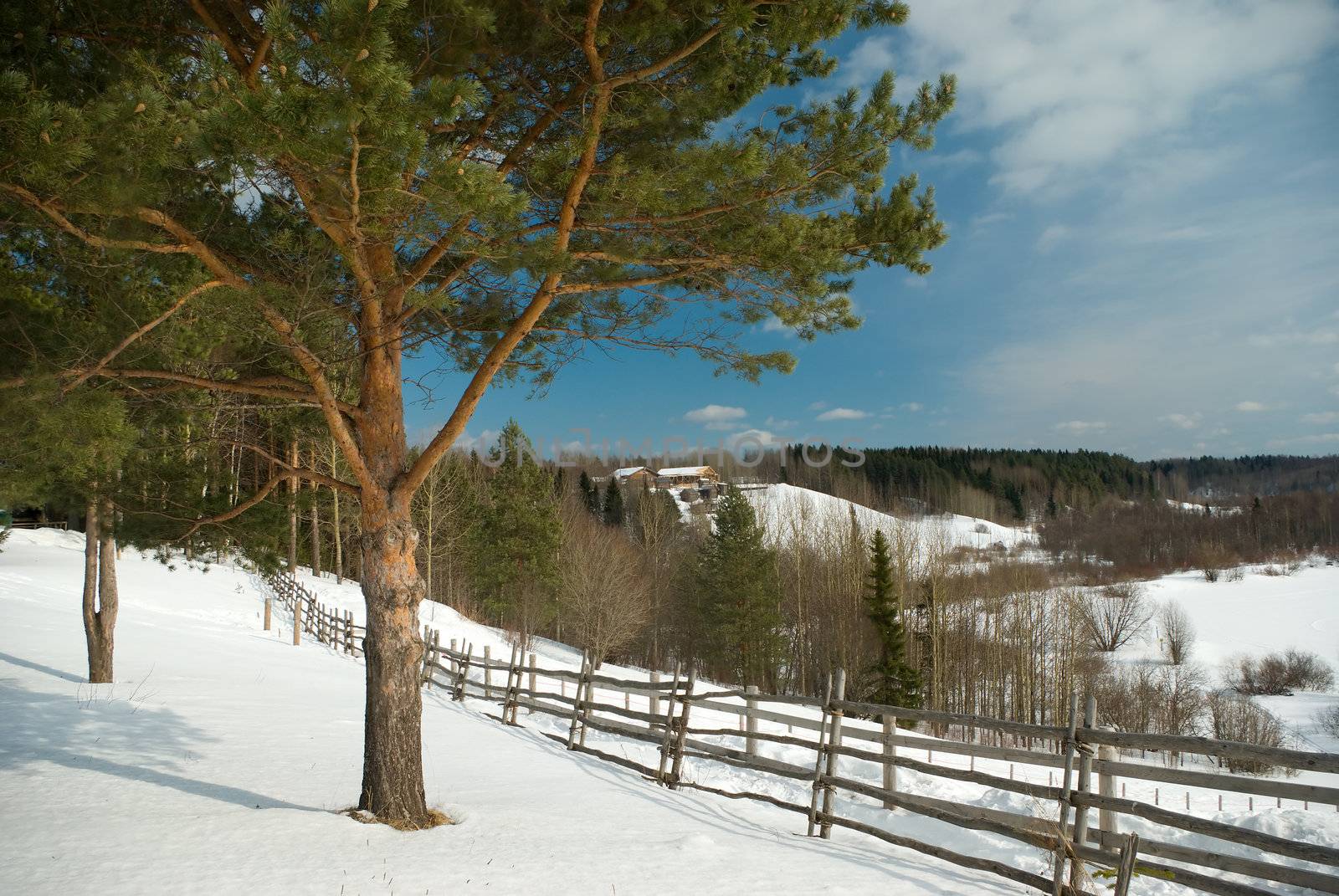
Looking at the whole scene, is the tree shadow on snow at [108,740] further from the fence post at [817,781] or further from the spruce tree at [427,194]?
the fence post at [817,781]

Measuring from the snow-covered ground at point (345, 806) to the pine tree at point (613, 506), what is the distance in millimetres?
41720

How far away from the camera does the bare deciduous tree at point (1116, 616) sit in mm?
43938

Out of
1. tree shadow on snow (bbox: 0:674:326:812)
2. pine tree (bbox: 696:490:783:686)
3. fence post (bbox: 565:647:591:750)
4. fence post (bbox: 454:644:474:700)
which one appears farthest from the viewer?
pine tree (bbox: 696:490:783:686)

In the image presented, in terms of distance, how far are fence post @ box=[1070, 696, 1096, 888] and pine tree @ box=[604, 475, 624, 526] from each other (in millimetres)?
48404

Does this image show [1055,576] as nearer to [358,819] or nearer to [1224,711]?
[1224,711]

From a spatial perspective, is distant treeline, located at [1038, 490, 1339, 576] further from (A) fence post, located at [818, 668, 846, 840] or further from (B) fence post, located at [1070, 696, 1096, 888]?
(B) fence post, located at [1070, 696, 1096, 888]

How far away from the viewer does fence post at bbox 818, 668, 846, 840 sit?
21.0ft

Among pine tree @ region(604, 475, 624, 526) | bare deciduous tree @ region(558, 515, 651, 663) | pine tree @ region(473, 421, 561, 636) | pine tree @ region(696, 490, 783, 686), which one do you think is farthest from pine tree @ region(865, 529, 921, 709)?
pine tree @ region(604, 475, 624, 526)

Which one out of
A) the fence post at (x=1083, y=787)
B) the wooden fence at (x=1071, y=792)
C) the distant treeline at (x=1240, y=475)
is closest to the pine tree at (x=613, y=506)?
the wooden fence at (x=1071, y=792)

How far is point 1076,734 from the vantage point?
5180 millimetres

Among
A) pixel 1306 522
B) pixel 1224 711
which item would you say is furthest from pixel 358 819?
pixel 1306 522

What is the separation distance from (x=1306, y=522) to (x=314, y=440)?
98690mm

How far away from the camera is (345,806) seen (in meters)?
5.75

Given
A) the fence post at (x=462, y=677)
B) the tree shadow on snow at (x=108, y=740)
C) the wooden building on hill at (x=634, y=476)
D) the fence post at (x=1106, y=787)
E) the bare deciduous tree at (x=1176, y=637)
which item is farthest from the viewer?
the wooden building on hill at (x=634, y=476)
